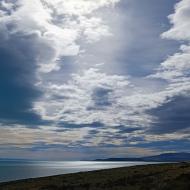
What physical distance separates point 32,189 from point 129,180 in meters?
15.1

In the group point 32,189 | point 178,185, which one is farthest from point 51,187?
point 178,185

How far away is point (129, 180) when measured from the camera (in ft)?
170

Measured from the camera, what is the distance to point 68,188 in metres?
50.5

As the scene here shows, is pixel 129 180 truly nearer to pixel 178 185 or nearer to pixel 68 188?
pixel 68 188

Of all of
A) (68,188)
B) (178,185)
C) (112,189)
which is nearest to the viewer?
(178,185)

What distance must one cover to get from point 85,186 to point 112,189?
688 centimetres

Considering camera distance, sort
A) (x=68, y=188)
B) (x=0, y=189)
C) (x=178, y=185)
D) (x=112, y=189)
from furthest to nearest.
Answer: (x=0, y=189) → (x=68, y=188) → (x=112, y=189) → (x=178, y=185)

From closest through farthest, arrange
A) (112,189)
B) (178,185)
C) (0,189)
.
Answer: (178,185)
(112,189)
(0,189)

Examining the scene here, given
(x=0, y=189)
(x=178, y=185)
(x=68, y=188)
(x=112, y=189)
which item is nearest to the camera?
(x=178, y=185)

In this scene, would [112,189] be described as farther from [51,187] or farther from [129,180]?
[51,187]

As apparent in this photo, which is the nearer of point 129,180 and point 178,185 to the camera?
point 178,185

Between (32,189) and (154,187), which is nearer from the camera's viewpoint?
(154,187)

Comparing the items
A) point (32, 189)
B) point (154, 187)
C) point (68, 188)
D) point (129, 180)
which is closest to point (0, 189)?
point (32, 189)

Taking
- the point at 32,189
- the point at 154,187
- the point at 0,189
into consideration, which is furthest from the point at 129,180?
the point at 0,189
